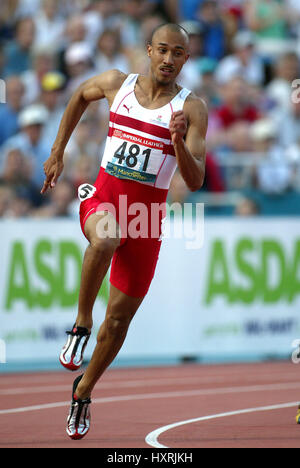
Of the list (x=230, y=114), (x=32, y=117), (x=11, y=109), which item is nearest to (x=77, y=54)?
(x=11, y=109)

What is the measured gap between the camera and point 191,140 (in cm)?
684

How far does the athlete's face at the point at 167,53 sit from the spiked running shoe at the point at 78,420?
7.99 feet

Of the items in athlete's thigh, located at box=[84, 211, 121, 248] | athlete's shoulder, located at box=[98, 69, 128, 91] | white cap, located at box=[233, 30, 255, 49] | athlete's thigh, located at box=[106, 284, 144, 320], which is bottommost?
athlete's thigh, located at box=[106, 284, 144, 320]

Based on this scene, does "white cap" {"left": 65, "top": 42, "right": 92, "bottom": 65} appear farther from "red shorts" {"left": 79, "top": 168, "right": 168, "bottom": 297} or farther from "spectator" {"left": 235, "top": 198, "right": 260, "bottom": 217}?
"red shorts" {"left": 79, "top": 168, "right": 168, "bottom": 297}

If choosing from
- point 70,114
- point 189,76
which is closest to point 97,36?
point 189,76

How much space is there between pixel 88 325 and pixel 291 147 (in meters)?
9.36

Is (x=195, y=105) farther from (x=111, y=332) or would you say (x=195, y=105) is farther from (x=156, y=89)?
(x=111, y=332)

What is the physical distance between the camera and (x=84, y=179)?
522 inches

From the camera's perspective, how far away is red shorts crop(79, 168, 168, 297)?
7141mm

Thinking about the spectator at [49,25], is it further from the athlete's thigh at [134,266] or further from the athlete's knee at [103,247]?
the athlete's knee at [103,247]

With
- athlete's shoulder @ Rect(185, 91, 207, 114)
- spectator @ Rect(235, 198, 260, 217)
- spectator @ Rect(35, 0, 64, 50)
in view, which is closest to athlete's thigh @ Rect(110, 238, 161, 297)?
athlete's shoulder @ Rect(185, 91, 207, 114)

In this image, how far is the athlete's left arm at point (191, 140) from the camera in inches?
251

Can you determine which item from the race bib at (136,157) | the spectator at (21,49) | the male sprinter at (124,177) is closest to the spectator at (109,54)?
the spectator at (21,49)

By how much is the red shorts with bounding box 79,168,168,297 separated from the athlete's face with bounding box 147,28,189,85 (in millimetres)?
815
